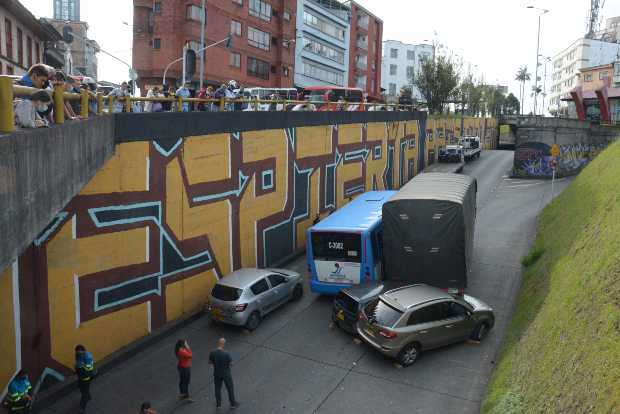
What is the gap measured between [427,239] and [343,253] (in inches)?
106

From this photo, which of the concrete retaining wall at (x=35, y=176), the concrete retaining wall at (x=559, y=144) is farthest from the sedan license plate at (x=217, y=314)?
the concrete retaining wall at (x=559, y=144)

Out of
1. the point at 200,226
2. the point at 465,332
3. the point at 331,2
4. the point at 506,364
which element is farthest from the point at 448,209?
the point at 331,2

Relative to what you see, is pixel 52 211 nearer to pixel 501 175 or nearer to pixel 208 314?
pixel 208 314

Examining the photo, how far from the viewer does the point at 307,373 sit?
12789 mm

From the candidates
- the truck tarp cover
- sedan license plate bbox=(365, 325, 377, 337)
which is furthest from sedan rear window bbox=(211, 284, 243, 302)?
→ the truck tarp cover

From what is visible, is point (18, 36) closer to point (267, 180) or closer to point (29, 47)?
point (29, 47)

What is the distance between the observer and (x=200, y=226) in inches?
655

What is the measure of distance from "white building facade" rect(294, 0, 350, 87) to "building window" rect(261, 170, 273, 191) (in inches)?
1507

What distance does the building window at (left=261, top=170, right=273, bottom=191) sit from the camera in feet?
65.3

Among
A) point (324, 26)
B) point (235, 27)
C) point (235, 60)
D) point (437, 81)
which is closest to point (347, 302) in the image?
point (235, 60)

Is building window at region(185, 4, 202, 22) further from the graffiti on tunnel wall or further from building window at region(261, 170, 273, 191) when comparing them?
building window at region(261, 170, 273, 191)

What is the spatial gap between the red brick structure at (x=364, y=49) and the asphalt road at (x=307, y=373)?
62.8m

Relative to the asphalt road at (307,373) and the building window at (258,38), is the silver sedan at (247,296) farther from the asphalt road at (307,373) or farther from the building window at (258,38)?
the building window at (258,38)

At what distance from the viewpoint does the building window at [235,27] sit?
46784 millimetres
